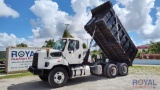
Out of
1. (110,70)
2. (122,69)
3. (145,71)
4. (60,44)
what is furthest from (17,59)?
(145,71)

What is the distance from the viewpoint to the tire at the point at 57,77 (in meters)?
9.84

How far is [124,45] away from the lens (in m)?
13.3

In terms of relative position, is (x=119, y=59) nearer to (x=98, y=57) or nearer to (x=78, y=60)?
(x=98, y=57)

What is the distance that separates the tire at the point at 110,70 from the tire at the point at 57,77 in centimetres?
A: 334

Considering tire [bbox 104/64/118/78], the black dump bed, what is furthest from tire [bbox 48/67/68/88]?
the black dump bed

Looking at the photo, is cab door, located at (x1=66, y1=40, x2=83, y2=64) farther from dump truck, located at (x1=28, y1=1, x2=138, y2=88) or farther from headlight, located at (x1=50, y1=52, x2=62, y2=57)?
Result: headlight, located at (x1=50, y1=52, x2=62, y2=57)

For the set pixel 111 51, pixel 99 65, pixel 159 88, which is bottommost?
pixel 159 88

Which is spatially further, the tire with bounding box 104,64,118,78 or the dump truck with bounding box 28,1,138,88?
the tire with bounding box 104,64,118,78

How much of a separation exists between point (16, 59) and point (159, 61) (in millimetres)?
21724

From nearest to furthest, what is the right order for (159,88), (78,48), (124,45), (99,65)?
(159,88), (78,48), (99,65), (124,45)

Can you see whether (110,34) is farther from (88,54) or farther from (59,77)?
(59,77)

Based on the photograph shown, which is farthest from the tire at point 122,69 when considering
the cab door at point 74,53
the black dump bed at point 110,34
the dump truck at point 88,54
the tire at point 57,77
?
the tire at point 57,77

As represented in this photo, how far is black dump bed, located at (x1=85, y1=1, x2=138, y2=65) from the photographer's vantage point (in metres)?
12.1

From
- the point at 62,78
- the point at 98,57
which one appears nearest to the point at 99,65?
the point at 98,57
